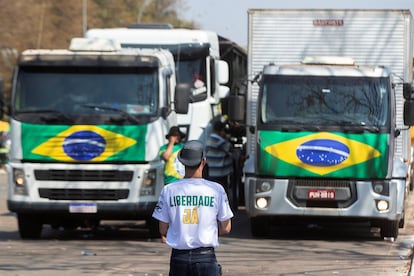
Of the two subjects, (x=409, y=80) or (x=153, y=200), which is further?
(x=409, y=80)

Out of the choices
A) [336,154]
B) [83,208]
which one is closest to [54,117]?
[83,208]

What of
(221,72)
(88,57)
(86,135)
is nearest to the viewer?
(86,135)

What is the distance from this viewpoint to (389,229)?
1703 centimetres

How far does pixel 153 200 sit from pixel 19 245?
2001mm

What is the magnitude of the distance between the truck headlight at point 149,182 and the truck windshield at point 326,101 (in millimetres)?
1872

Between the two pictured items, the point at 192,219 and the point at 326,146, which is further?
the point at 326,146

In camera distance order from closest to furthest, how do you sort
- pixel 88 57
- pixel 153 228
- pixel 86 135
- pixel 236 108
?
pixel 86 135 < pixel 88 57 < pixel 153 228 < pixel 236 108

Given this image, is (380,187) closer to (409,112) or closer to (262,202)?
(409,112)

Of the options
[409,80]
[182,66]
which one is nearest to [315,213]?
[409,80]

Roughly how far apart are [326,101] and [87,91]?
356cm

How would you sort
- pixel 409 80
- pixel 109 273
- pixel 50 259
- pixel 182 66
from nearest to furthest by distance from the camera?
pixel 109 273
pixel 50 259
pixel 409 80
pixel 182 66

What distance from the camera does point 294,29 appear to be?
19.0 metres

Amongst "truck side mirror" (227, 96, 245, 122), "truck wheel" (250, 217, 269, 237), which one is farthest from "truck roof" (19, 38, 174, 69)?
"truck wheel" (250, 217, 269, 237)

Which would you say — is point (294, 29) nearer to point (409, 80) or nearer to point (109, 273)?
point (409, 80)
